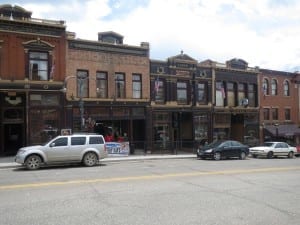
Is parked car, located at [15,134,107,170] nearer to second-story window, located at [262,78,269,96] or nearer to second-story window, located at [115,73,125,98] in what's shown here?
second-story window, located at [115,73,125,98]

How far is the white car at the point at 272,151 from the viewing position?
3303cm

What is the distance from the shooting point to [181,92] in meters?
37.4

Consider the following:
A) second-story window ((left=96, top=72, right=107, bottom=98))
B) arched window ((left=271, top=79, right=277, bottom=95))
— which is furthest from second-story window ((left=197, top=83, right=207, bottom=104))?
second-story window ((left=96, top=72, right=107, bottom=98))

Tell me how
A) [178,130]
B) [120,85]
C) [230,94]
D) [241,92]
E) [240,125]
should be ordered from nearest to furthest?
1. [120,85]
2. [178,130]
3. [230,94]
4. [241,92]
5. [240,125]

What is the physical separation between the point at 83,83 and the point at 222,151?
11798 millimetres

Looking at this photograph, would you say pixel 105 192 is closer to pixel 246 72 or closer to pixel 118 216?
pixel 118 216

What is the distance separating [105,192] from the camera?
11875 millimetres

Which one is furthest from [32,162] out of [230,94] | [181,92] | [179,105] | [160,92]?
[230,94]

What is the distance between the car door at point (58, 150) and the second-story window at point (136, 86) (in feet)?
42.3

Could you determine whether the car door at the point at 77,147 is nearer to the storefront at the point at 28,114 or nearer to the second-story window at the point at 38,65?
the storefront at the point at 28,114

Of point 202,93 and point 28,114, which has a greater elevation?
point 202,93

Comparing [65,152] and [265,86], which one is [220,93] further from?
[65,152]

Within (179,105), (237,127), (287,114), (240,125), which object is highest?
(179,105)

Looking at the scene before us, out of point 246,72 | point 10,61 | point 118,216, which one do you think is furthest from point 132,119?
point 118,216
